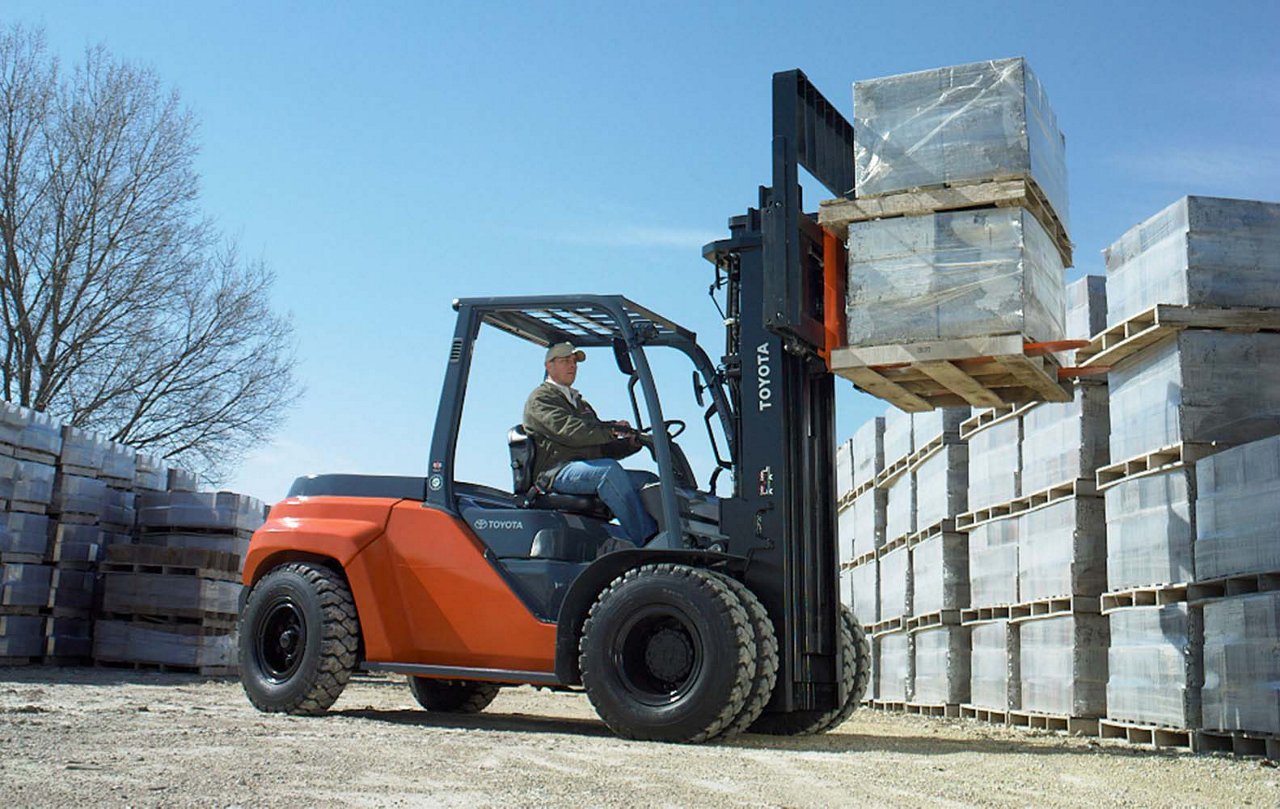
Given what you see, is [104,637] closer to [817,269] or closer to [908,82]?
[817,269]

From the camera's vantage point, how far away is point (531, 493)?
6691 mm

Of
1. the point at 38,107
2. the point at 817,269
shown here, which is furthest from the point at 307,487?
the point at 38,107

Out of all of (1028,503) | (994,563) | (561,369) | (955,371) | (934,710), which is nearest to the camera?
(955,371)

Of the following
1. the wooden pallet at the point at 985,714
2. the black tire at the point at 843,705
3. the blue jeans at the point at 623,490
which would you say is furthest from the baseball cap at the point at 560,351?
the wooden pallet at the point at 985,714

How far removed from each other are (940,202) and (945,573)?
400 centimetres

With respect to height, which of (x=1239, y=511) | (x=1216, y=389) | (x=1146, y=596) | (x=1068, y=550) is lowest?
(x=1146, y=596)

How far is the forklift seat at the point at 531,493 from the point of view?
659cm

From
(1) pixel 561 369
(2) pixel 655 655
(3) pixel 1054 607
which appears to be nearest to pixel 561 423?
(1) pixel 561 369

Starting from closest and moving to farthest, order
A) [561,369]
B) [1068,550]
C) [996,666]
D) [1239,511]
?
[1239,511] → [561,369] → [1068,550] → [996,666]

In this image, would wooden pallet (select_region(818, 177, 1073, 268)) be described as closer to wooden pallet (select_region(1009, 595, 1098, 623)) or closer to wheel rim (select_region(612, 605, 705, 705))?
wheel rim (select_region(612, 605, 705, 705))

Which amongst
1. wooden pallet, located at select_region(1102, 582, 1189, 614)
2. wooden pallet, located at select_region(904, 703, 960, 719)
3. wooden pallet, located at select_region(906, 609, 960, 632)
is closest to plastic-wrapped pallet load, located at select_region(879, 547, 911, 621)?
wooden pallet, located at select_region(906, 609, 960, 632)

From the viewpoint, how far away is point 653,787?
14.5 feet

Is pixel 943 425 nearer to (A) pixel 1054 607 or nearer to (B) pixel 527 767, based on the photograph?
(A) pixel 1054 607

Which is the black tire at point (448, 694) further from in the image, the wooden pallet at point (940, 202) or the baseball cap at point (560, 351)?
the wooden pallet at point (940, 202)
